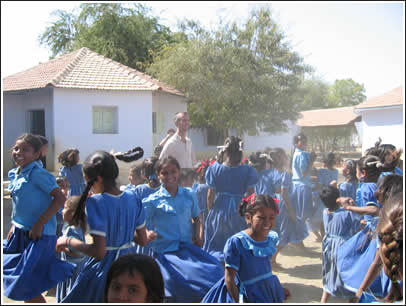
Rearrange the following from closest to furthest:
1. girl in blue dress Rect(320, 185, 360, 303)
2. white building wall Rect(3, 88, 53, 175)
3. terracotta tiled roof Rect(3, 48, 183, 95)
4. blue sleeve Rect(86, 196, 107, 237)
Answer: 1. blue sleeve Rect(86, 196, 107, 237)
2. girl in blue dress Rect(320, 185, 360, 303)
3. terracotta tiled roof Rect(3, 48, 183, 95)
4. white building wall Rect(3, 88, 53, 175)

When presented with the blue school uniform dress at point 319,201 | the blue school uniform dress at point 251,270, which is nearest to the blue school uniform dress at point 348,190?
the blue school uniform dress at point 319,201

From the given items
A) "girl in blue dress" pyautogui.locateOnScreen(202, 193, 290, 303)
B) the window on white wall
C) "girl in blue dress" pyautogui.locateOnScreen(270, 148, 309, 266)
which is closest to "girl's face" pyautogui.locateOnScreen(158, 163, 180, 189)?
"girl in blue dress" pyautogui.locateOnScreen(202, 193, 290, 303)

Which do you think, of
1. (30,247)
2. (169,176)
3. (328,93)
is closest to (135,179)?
(169,176)

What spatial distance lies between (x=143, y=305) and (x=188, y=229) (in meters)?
1.64

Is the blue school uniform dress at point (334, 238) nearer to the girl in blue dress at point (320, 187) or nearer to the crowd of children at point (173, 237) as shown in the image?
the crowd of children at point (173, 237)

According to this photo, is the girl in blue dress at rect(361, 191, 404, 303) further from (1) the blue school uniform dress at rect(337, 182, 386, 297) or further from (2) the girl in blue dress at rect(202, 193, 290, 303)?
(1) the blue school uniform dress at rect(337, 182, 386, 297)

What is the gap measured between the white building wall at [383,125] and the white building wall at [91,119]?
716cm

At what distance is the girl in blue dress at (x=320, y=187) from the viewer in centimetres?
589

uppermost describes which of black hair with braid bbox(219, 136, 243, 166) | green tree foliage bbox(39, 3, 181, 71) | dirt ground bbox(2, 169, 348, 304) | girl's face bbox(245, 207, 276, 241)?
green tree foliage bbox(39, 3, 181, 71)

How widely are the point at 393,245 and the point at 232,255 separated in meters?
1.15

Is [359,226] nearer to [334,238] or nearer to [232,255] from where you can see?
[334,238]

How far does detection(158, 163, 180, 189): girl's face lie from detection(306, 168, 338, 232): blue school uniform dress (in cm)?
313

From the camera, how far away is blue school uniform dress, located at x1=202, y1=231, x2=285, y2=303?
8.04 feet

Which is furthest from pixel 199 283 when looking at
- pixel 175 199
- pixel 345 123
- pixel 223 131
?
pixel 345 123
